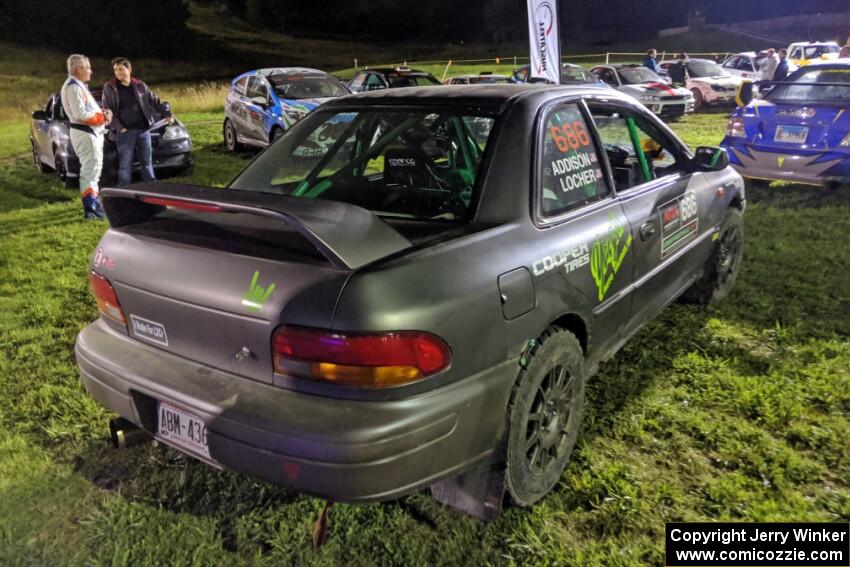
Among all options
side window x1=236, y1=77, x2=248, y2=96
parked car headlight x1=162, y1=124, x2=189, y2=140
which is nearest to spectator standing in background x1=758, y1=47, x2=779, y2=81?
side window x1=236, y1=77, x2=248, y2=96

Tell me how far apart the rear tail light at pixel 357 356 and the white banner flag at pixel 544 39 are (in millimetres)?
6811

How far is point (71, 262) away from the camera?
5715 mm

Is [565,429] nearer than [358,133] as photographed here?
Yes

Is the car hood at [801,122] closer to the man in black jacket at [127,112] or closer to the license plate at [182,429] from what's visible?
the man in black jacket at [127,112]

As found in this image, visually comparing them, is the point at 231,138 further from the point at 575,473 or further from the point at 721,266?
the point at 575,473

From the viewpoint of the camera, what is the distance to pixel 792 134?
23.5ft

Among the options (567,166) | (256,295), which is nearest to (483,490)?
(256,295)

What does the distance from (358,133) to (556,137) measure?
0.97 metres

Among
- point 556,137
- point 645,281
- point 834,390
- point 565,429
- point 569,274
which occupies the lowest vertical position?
point 834,390

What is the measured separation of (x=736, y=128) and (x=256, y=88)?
7825 millimetres

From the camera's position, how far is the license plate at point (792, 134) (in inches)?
278

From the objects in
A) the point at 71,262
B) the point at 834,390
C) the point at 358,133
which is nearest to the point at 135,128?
the point at 71,262

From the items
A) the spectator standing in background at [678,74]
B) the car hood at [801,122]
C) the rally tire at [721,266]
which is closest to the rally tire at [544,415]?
the rally tire at [721,266]

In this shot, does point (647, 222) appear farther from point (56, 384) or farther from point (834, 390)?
point (56, 384)
